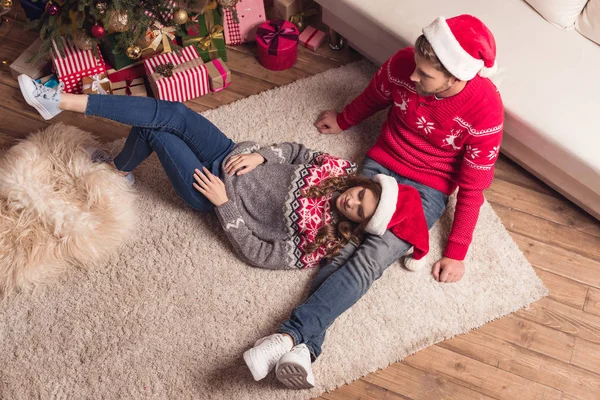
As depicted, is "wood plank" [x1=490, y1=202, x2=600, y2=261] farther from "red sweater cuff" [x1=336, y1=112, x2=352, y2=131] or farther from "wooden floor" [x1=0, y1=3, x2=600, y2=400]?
"red sweater cuff" [x1=336, y1=112, x2=352, y2=131]

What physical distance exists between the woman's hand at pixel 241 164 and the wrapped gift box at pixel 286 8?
89cm

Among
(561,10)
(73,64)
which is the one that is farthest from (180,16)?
(561,10)

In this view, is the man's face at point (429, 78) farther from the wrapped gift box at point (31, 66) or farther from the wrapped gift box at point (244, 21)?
the wrapped gift box at point (31, 66)

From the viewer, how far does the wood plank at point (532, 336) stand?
5.88 ft

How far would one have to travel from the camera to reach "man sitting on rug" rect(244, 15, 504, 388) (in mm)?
1545

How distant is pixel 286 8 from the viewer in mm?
2391

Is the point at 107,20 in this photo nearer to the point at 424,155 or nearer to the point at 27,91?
the point at 27,91

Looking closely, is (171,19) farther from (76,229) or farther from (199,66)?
(76,229)

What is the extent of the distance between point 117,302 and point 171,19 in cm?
103

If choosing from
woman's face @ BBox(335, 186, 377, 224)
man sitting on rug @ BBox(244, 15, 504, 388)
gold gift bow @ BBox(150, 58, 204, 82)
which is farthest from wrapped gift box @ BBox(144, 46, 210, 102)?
woman's face @ BBox(335, 186, 377, 224)

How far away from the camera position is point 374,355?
1.74 meters

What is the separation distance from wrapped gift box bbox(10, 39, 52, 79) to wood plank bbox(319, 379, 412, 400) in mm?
1654

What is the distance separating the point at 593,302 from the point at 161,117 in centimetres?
156

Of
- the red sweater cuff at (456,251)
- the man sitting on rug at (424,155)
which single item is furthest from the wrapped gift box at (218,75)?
Result: the red sweater cuff at (456,251)
